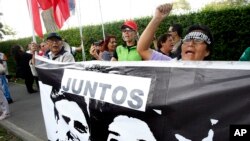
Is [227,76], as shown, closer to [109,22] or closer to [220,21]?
[220,21]

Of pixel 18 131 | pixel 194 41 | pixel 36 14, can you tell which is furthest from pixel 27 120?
pixel 194 41

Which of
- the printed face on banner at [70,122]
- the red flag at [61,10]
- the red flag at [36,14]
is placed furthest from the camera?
the red flag at [61,10]

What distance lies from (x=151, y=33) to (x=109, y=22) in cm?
1039

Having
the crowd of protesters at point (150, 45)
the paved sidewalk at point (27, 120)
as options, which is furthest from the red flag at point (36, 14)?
the paved sidewalk at point (27, 120)

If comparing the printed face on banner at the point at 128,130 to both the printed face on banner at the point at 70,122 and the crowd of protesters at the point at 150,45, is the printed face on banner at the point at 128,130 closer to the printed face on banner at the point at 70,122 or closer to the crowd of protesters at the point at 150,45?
the printed face on banner at the point at 70,122

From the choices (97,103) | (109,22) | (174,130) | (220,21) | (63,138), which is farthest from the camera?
(109,22)

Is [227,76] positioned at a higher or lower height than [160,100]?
higher

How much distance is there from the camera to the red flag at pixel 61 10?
7407 mm

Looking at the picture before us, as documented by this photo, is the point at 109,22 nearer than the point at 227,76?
No

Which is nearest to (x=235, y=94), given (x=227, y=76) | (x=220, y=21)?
(x=227, y=76)

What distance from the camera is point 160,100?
2.49m

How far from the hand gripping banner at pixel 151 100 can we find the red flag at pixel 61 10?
3892mm

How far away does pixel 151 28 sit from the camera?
3.17 m

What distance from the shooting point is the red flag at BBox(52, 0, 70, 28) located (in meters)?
7.41
